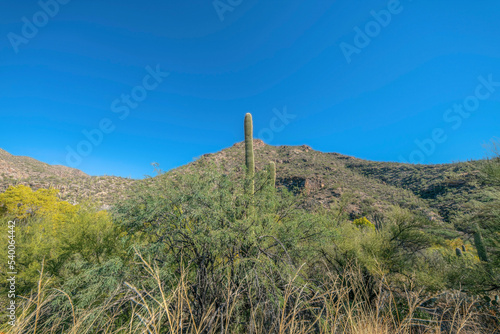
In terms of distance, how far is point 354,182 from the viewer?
141ft

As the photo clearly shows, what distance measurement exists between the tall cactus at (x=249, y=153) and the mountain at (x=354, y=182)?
960 centimetres

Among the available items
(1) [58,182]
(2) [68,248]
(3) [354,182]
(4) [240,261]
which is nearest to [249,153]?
(4) [240,261]

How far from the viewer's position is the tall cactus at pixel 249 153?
8.01 m

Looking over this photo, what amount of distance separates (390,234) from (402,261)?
4.45 ft

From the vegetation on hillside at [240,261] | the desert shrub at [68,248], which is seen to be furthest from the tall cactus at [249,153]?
the desert shrub at [68,248]

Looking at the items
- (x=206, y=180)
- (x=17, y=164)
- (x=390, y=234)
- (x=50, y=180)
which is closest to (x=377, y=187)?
(x=390, y=234)

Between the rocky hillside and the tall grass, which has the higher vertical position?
the rocky hillside

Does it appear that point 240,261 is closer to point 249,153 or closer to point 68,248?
point 249,153

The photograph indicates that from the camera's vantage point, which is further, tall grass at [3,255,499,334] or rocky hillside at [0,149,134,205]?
rocky hillside at [0,149,134,205]

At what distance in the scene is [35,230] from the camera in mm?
11422

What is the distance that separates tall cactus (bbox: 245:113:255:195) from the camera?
8008 millimetres

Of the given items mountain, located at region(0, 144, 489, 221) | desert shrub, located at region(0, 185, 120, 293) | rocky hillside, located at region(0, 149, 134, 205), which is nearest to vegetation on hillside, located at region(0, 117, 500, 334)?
desert shrub, located at region(0, 185, 120, 293)

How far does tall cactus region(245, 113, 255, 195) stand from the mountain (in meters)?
9.60

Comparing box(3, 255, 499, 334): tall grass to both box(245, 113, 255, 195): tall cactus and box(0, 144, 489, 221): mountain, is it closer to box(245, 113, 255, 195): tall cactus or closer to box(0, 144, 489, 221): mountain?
box(245, 113, 255, 195): tall cactus
